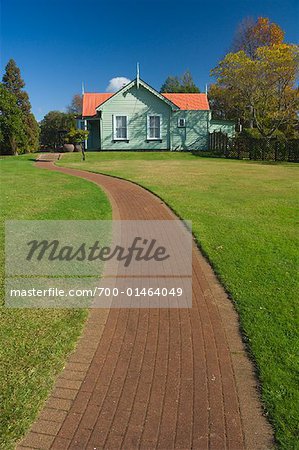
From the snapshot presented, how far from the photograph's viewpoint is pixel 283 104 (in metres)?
30.9

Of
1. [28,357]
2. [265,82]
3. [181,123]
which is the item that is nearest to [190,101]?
[181,123]

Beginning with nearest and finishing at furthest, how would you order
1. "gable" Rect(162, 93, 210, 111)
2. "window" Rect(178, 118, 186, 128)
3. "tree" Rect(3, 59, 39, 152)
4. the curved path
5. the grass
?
the curved path → the grass → "window" Rect(178, 118, 186, 128) → "gable" Rect(162, 93, 210, 111) → "tree" Rect(3, 59, 39, 152)

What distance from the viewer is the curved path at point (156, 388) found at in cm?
260

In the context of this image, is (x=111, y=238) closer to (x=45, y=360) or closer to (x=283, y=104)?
(x=45, y=360)

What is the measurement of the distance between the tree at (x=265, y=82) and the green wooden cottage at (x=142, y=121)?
3.57m

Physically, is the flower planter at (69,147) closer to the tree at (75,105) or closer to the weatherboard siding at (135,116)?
the weatherboard siding at (135,116)

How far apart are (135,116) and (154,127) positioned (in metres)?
1.98

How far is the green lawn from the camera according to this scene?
309 cm

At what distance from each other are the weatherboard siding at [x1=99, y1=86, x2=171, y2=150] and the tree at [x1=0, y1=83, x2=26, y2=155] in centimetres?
1046

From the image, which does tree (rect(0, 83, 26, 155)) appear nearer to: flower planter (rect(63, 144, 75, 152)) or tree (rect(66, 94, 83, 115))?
flower planter (rect(63, 144, 75, 152))

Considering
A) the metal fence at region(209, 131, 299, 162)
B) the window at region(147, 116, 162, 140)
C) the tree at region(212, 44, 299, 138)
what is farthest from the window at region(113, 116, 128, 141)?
the tree at region(212, 44, 299, 138)

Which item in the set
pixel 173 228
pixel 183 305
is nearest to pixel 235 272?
pixel 183 305

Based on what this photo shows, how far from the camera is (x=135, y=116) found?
31.2m

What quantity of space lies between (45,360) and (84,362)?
37 cm
